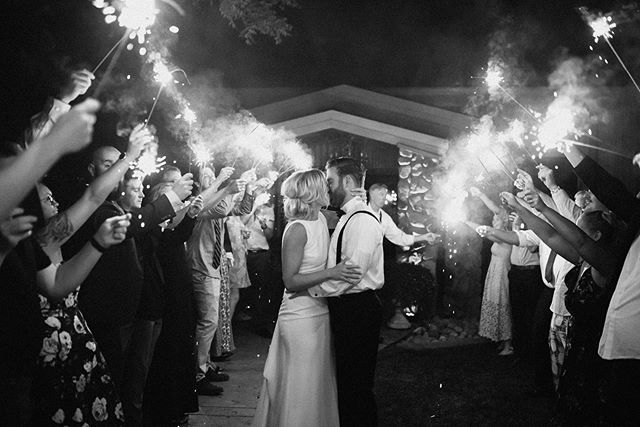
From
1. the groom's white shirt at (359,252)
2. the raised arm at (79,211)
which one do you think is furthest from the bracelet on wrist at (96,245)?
the groom's white shirt at (359,252)

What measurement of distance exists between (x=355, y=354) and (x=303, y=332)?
49 cm

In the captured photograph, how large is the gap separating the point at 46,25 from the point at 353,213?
3365 mm

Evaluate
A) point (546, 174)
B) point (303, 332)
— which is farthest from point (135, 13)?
point (546, 174)

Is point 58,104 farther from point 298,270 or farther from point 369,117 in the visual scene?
point 369,117

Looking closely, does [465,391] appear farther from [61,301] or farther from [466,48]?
[466,48]

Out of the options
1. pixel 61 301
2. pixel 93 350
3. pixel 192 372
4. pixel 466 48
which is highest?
pixel 466 48

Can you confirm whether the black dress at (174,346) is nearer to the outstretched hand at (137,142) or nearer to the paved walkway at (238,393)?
the paved walkway at (238,393)

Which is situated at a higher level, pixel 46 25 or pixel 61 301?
pixel 46 25

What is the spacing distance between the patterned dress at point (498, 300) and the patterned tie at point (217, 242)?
16.4ft

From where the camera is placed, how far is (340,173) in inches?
195

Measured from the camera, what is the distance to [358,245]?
4.33 metres

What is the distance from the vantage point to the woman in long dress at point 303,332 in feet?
13.9

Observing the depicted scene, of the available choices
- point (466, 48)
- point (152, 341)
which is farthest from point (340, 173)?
point (466, 48)

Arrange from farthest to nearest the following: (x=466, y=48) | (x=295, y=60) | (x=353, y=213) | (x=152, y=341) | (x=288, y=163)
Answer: (x=295, y=60) < (x=466, y=48) < (x=288, y=163) < (x=152, y=341) < (x=353, y=213)
